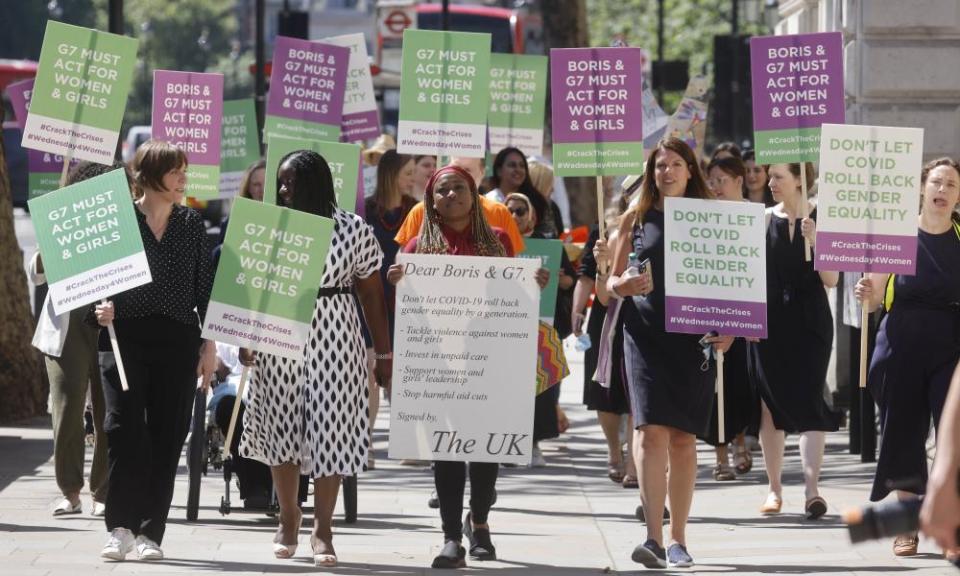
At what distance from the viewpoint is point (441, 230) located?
27.3 ft

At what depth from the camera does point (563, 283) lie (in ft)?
38.7

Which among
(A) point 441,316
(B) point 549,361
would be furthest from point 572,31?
(A) point 441,316

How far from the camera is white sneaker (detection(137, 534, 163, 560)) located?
8016 mm

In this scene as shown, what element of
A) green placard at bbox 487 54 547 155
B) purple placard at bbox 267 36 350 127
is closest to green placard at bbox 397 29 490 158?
purple placard at bbox 267 36 350 127

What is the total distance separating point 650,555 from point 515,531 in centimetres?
149

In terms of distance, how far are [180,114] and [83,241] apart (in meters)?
3.22

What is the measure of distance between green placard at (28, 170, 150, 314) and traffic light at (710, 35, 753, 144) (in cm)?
2083

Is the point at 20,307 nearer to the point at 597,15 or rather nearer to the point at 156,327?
the point at 156,327

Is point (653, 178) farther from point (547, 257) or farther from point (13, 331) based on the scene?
point (13, 331)

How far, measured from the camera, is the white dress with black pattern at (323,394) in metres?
7.97

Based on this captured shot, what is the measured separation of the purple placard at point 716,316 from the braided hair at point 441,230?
800 mm

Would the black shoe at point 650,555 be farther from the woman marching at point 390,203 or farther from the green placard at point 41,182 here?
the green placard at point 41,182

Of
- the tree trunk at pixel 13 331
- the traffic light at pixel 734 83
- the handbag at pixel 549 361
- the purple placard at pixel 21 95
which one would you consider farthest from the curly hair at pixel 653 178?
the traffic light at pixel 734 83

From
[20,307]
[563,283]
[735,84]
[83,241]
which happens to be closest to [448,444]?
[83,241]
